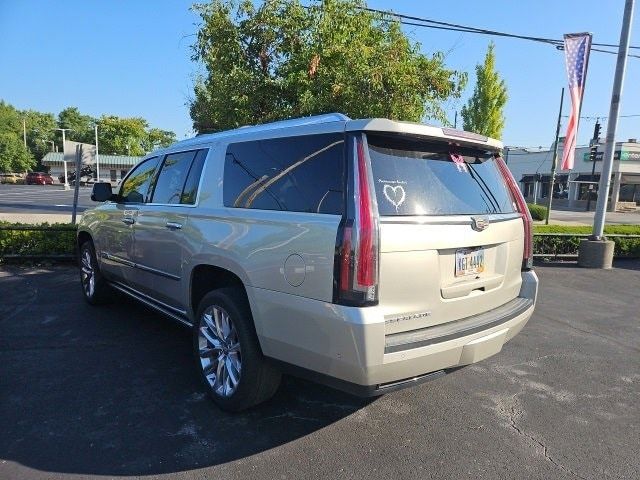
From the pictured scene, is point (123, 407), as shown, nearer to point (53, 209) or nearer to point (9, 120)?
point (53, 209)

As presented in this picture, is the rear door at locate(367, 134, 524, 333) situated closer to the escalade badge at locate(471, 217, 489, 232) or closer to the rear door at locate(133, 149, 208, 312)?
the escalade badge at locate(471, 217, 489, 232)

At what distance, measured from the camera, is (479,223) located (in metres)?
2.98

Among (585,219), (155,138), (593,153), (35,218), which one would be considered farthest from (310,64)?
(155,138)

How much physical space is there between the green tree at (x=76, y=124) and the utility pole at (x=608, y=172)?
10422 centimetres

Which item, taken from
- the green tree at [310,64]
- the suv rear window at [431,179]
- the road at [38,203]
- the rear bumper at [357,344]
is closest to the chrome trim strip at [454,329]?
the rear bumper at [357,344]

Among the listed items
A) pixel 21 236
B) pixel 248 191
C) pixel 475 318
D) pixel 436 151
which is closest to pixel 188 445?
pixel 248 191

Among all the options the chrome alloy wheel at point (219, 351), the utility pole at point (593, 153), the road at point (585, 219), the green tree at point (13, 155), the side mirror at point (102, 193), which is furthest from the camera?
the green tree at point (13, 155)

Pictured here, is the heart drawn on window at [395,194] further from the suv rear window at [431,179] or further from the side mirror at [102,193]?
the side mirror at [102,193]

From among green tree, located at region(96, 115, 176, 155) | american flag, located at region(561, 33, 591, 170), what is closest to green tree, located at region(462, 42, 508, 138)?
american flag, located at region(561, 33, 591, 170)

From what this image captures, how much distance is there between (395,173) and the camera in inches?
110

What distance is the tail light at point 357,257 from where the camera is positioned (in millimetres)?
2467

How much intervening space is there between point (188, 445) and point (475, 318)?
1.98 m

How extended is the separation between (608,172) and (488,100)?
19.4 metres

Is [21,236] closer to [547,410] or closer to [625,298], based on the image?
[547,410]
